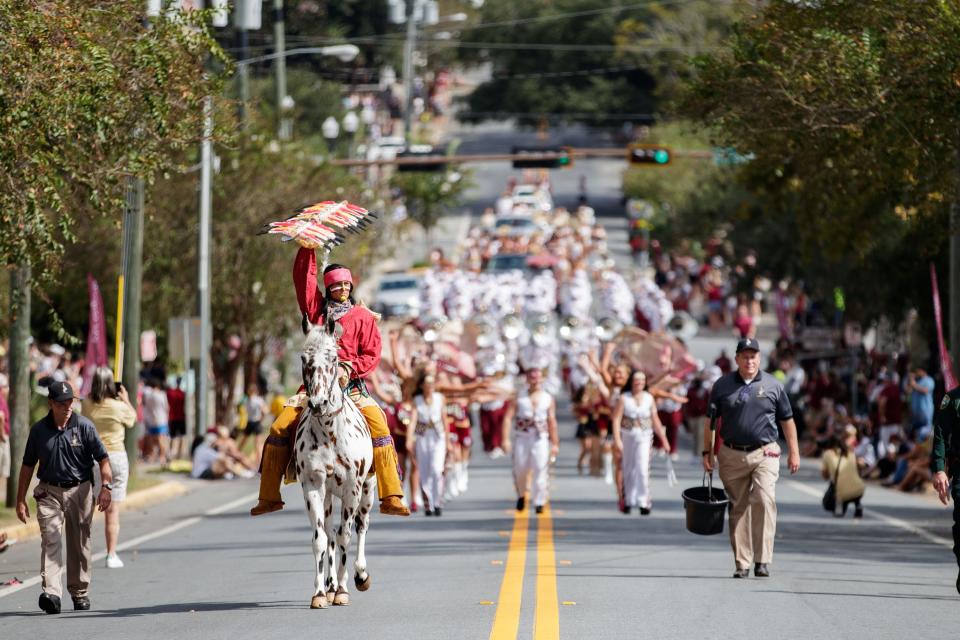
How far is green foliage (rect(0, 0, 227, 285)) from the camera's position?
15.4 m

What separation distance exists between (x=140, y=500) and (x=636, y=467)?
758 centimetres

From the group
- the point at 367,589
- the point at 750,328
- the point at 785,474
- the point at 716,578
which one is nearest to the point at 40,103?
the point at 367,589

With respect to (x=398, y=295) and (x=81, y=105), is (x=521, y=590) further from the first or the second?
(x=398, y=295)

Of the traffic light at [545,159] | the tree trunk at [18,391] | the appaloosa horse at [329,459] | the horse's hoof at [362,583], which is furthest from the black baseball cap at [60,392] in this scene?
the traffic light at [545,159]

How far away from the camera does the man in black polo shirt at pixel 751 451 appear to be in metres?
15.0

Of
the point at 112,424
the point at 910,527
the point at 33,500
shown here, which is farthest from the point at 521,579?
the point at 33,500

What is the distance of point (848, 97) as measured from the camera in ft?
64.9

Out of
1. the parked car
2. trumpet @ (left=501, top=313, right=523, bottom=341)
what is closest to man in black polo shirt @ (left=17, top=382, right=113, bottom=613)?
trumpet @ (left=501, top=313, right=523, bottom=341)

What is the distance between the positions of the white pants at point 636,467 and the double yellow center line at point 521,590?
5.95 ft

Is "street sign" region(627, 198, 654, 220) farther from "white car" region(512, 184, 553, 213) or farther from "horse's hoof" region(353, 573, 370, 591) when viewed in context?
"horse's hoof" region(353, 573, 370, 591)

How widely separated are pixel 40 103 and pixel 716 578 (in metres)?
6.87

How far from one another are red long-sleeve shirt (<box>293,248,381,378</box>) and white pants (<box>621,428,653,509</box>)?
8.71 meters

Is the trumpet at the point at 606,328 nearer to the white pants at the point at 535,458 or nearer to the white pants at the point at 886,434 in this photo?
the white pants at the point at 886,434

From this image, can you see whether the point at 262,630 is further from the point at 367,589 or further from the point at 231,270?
the point at 231,270
